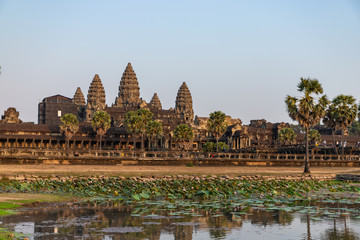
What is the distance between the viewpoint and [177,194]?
1538 inches

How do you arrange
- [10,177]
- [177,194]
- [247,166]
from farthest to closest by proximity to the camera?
[247,166], [10,177], [177,194]

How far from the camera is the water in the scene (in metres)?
23.8

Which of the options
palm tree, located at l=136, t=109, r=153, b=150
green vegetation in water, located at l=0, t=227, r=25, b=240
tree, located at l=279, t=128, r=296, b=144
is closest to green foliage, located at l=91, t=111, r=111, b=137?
palm tree, located at l=136, t=109, r=153, b=150

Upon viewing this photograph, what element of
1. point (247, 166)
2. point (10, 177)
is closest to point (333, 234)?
point (10, 177)

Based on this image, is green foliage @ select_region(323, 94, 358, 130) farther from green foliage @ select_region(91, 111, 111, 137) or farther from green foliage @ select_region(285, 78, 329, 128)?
green foliage @ select_region(91, 111, 111, 137)

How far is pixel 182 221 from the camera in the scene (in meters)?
27.2

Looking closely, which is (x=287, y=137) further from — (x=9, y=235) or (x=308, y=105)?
(x=9, y=235)

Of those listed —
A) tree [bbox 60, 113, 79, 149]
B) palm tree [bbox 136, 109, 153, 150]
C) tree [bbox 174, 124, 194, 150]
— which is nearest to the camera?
palm tree [bbox 136, 109, 153, 150]

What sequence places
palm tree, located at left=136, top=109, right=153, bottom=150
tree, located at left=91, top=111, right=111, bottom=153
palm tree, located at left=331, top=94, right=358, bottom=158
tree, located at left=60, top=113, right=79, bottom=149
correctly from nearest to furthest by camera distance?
palm tree, located at left=331, top=94, right=358, bottom=158 < palm tree, located at left=136, top=109, right=153, bottom=150 < tree, located at left=60, top=113, right=79, bottom=149 < tree, located at left=91, top=111, right=111, bottom=153

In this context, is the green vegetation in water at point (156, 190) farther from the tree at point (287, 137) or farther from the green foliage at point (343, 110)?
the tree at point (287, 137)

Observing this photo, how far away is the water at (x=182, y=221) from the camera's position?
23750 millimetres

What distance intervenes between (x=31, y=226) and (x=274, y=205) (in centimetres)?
1597

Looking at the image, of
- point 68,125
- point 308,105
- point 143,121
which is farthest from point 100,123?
point 308,105

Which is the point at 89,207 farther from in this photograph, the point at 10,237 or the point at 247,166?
the point at 247,166
